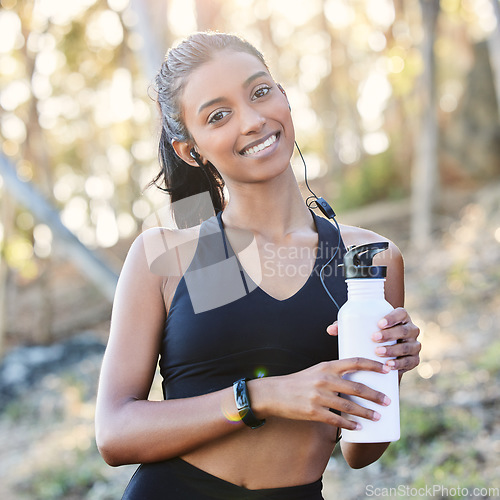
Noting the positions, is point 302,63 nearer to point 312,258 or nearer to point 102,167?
point 102,167

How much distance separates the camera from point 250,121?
207cm

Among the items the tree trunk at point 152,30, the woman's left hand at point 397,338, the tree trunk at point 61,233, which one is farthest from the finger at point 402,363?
the tree trunk at point 61,233

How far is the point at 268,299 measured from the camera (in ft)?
6.72

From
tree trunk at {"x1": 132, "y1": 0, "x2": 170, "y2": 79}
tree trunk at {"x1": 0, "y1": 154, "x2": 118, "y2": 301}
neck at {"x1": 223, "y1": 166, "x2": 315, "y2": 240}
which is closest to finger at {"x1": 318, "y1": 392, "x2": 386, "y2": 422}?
→ neck at {"x1": 223, "y1": 166, "x2": 315, "y2": 240}

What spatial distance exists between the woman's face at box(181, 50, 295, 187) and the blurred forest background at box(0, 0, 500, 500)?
0.46 meters

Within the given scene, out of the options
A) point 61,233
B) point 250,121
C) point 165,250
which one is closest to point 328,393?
point 165,250

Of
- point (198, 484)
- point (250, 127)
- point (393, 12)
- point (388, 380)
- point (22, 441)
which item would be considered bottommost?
point (22, 441)

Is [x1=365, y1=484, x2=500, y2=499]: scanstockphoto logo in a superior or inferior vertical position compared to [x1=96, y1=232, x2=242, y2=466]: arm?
inferior

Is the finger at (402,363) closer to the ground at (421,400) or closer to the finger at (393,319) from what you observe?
the finger at (393,319)

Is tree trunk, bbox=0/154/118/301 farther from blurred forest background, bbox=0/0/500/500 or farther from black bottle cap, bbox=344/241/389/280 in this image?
black bottle cap, bbox=344/241/389/280

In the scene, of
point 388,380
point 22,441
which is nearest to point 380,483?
point 388,380

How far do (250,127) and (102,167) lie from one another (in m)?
28.7

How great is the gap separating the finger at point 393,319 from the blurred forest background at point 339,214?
1.27 meters

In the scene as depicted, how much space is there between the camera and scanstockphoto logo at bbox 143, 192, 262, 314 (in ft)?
6.74
